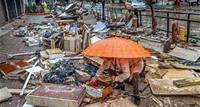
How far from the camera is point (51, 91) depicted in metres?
7.31

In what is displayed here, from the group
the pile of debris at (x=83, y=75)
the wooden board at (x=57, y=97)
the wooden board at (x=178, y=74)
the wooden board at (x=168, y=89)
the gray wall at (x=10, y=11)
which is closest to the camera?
the wooden board at (x=57, y=97)

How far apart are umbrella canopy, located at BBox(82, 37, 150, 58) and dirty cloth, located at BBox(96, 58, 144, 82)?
0.33 meters

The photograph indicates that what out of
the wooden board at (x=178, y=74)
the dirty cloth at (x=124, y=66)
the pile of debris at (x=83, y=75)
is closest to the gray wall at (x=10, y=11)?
the pile of debris at (x=83, y=75)

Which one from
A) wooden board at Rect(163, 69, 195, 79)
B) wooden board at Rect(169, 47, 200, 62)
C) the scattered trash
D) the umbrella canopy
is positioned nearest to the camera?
the umbrella canopy

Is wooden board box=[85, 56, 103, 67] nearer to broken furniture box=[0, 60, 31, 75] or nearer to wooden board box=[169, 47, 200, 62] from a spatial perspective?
broken furniture box=[0, 60, 31, 75]

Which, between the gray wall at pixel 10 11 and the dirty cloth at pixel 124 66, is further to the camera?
the gray wall at pixel 10 11

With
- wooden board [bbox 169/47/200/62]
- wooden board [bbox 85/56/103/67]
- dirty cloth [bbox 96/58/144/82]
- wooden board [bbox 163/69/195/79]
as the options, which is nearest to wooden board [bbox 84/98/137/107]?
dirty cloth [bbox 96/58/144/82]

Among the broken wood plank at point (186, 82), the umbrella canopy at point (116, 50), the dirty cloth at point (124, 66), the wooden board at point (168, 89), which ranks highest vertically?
the umbrella canopy at point (116, 50)

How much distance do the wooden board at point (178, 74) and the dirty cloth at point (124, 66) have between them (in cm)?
161

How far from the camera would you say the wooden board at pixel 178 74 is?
876cm

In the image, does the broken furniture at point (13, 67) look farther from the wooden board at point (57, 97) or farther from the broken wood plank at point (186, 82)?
the broken wood plank at point (186, 82)

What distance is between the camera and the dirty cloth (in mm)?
7297

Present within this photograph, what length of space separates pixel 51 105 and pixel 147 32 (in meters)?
9.38

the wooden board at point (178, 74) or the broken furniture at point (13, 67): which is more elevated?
the broken furniture at point (13, 67)
